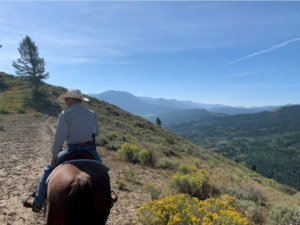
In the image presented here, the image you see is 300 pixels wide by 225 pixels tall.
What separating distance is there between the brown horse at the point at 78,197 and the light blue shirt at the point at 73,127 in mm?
668

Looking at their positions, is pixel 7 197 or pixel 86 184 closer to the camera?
pixel 86 184

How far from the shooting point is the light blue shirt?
3.35 m

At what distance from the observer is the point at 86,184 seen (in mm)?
2479

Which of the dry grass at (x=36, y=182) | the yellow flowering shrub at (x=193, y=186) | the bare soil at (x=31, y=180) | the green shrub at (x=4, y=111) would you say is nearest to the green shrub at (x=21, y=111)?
the green shrub at (x=4, y=111)

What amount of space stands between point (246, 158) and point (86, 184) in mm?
183832

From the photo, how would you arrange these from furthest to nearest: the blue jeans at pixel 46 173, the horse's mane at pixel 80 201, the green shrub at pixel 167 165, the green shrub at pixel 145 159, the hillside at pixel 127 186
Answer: the green shrub at pixel 167 165 < the green shrub at pixel 145 159 < the hillside at pixel 127 186 < the blue jeans at pixel 46 173 < the horse's mane at pixel 80 201

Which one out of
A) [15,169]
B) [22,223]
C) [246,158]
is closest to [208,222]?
[22,223]

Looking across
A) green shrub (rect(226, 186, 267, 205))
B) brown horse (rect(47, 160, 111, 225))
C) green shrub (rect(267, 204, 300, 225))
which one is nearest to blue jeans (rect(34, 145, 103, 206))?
brown horse (rect(47, 160, 111, 225))

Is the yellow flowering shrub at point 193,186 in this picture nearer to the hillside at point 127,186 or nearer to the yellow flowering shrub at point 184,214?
the hillside at point 127,186

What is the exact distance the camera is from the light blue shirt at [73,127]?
11.0 ft

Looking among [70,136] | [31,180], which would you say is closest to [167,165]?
[31,180]

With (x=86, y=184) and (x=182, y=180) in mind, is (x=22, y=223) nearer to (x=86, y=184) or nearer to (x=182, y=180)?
(x=86, y=184)

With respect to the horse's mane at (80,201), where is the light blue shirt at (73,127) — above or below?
above

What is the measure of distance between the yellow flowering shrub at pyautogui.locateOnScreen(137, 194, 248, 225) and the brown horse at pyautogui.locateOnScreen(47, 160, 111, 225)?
1.42 meters
